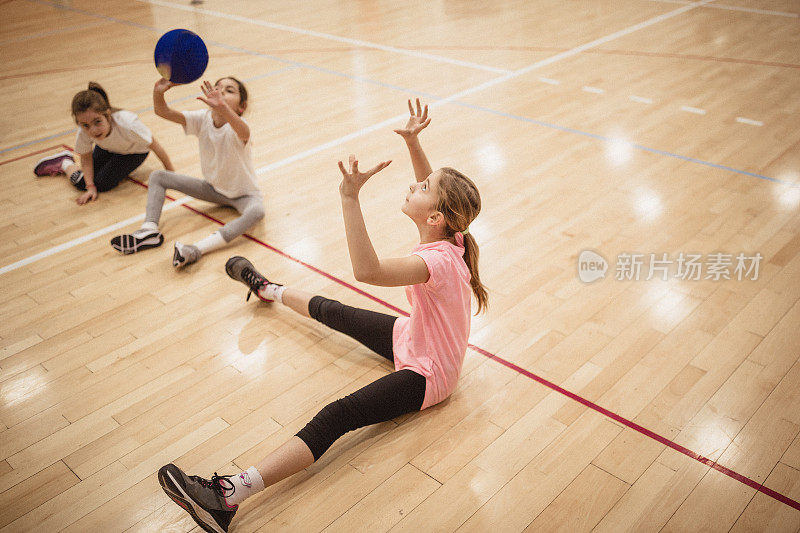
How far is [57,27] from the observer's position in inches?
329

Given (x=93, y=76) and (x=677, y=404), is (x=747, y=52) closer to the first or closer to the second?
(x=677, y=404)

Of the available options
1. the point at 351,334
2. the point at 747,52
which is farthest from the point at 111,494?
the point at 747,52

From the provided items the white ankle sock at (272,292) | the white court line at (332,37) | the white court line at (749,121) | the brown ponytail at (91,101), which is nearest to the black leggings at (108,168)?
the brown ponytail at (91,101)

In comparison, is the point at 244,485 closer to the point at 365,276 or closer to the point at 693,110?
the point at 365,276

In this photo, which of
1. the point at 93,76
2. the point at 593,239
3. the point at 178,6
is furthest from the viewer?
the point at 178,6

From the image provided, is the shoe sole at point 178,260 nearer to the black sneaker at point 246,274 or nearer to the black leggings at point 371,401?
the black sneaker at point 246,274

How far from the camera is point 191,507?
195 cm

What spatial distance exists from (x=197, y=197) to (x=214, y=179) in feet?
0.69

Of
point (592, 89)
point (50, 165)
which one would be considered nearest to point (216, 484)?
point (50, 165)

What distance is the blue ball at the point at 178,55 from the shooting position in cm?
342

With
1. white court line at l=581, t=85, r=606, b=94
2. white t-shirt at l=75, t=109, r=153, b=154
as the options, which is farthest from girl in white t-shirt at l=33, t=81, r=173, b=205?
white court line at l=581, t=85, r=606, b=94

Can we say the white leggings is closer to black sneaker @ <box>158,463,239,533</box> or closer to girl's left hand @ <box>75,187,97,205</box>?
girl's left hand @ <box>75,187,97,205</box>

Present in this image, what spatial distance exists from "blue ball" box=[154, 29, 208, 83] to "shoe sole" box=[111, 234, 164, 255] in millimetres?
900

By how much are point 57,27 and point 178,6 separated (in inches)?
66.1
